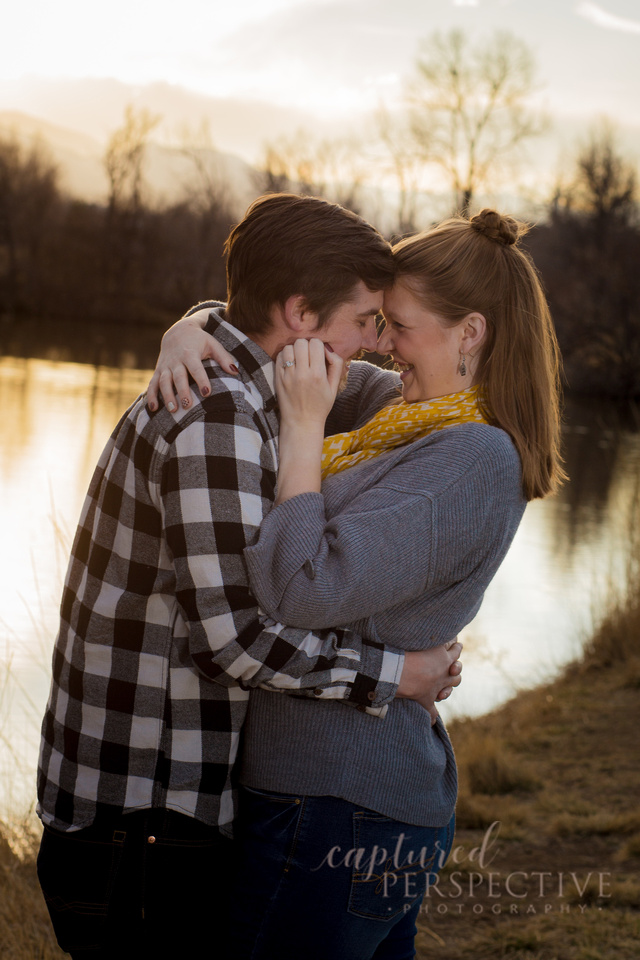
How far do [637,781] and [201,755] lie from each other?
344cm

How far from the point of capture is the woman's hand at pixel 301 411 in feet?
5.21

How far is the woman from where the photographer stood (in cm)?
150

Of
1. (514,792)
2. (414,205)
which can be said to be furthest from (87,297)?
(514,792)

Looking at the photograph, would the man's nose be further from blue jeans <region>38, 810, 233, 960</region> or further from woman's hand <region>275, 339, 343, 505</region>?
blue jeans <region>38, 810, 233, 960</region>

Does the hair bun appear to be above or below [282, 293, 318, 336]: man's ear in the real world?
above

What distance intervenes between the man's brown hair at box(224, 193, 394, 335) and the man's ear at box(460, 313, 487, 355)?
219mm

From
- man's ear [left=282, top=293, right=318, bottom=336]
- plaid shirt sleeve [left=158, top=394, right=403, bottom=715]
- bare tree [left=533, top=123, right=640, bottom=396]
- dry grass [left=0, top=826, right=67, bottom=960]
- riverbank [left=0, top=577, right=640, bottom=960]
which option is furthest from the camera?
bare tree [left=533, top=123, right=640, bottom=396]

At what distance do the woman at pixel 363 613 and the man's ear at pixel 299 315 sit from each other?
38mm

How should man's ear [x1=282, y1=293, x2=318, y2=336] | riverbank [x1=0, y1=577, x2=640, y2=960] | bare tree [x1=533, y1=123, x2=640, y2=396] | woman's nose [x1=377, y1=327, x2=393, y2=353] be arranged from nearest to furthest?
man's ear [x1=282, y1=293, x2=318, y2=336] < woman's nose [x1=377, y1=327, x2=393, y2=353] < riverbank [x1=0, y1=577, x2=640, y2=960] < bare tree [x1=533, y1=123, x2=640, y2=396]

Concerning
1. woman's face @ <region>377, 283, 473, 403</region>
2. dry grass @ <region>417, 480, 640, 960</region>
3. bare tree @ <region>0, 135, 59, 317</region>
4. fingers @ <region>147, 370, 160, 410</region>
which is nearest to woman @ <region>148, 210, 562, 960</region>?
woman's face @ <region>377, 283, 473, 403</region>

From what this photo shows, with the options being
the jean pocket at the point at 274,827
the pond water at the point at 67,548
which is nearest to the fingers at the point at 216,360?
the jean pocket at the point at 274,827

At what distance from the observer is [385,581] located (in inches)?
59.2

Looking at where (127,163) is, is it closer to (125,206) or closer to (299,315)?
(125,206)

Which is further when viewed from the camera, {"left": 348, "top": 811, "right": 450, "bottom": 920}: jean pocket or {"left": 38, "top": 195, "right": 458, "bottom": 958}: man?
{"left": 348, "top": 811, "right": 450, "bottom": 920}: jean pocket
